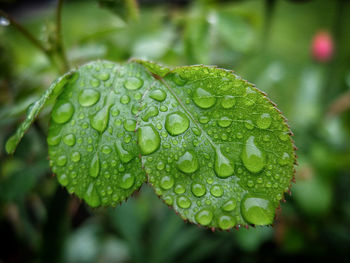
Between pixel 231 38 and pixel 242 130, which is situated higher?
pixel 242 130

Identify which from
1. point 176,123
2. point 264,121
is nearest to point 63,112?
point 176,123

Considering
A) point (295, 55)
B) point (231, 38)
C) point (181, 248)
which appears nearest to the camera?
point (231, 38)

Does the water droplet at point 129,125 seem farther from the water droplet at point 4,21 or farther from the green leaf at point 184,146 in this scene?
the water droplet at point 4,21

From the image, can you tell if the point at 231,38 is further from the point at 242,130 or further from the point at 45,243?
the point at 45,243

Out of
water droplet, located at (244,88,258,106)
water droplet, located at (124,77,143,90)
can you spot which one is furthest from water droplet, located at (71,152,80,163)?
water droplet, located at (244,88,258,106)

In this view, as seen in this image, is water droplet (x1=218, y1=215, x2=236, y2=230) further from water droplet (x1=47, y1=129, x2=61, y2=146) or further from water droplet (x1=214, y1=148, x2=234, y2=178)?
water droplet (x1=47, y1=129, x2=61, y2=146)

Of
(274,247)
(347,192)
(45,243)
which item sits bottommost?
(274,247)

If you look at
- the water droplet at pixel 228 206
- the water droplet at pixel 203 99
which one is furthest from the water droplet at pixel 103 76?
the water droplet at pixel 228 206

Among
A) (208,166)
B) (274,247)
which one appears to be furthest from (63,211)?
(274,247)
